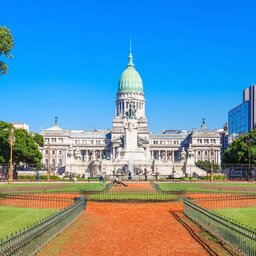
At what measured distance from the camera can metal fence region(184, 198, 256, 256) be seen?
13.6m

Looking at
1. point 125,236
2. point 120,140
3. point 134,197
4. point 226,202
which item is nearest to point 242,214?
point 226,202

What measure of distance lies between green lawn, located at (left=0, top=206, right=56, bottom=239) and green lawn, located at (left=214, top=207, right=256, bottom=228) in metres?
8.97

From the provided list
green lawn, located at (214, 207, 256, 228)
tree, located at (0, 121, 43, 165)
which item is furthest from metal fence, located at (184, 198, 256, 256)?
tree, located at (0, 121, 43, 165)

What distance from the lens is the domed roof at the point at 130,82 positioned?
193m

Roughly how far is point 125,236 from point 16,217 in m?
6.76

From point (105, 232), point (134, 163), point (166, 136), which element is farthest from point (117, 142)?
point (105, 232)

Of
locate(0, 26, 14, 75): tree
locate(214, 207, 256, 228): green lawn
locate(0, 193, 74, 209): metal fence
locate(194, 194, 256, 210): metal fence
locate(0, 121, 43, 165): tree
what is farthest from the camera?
locate(0, 121, 43, 165): tree

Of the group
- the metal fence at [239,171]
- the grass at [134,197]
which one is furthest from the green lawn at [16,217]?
the metal fence at [239,171]

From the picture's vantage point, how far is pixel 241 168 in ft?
250

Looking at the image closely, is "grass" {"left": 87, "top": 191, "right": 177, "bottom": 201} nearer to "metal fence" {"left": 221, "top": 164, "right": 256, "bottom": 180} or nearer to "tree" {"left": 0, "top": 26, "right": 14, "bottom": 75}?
"tree" {"left": 0, "top": 26, "right": 14, "bottom": 75}

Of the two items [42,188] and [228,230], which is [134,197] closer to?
[42,188]

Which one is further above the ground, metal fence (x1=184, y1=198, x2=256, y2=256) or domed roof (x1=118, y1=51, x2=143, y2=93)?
domed roof (x1=118, y1=51, x2=143, y2=93)

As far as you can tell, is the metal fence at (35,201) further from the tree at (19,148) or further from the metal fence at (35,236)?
the tree at (19,148)

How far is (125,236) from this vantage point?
1761cm
